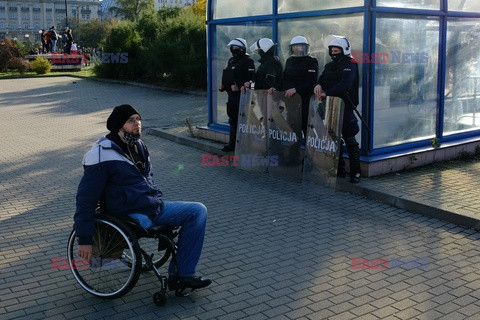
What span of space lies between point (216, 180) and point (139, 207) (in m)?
4.22

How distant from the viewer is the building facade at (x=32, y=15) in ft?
397

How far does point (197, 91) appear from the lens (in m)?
20.9

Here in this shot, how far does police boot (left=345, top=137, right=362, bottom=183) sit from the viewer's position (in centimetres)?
796

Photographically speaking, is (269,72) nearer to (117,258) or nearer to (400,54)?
(400,54)

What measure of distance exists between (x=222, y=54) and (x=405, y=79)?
3879 mm

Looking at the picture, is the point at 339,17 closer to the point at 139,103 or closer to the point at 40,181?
the point at 40,181

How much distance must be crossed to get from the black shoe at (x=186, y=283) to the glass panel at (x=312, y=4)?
5109mm

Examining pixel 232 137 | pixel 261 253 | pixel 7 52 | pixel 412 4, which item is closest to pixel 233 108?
pixel 232 137

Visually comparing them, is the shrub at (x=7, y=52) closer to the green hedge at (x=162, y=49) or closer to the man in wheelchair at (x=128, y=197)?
the green hedge at (x=162, y=49)

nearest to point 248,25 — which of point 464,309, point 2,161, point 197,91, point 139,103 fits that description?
point 2,161

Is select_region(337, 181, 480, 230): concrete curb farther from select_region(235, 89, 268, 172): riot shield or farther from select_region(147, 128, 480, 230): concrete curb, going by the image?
select_region(235, 89, 268, 172): riot shield

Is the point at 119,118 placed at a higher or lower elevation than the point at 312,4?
lower

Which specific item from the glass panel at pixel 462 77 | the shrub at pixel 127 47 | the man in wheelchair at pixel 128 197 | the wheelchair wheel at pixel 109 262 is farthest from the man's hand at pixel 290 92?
the shrub at pixel 127 47

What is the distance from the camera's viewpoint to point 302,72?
8.63m
